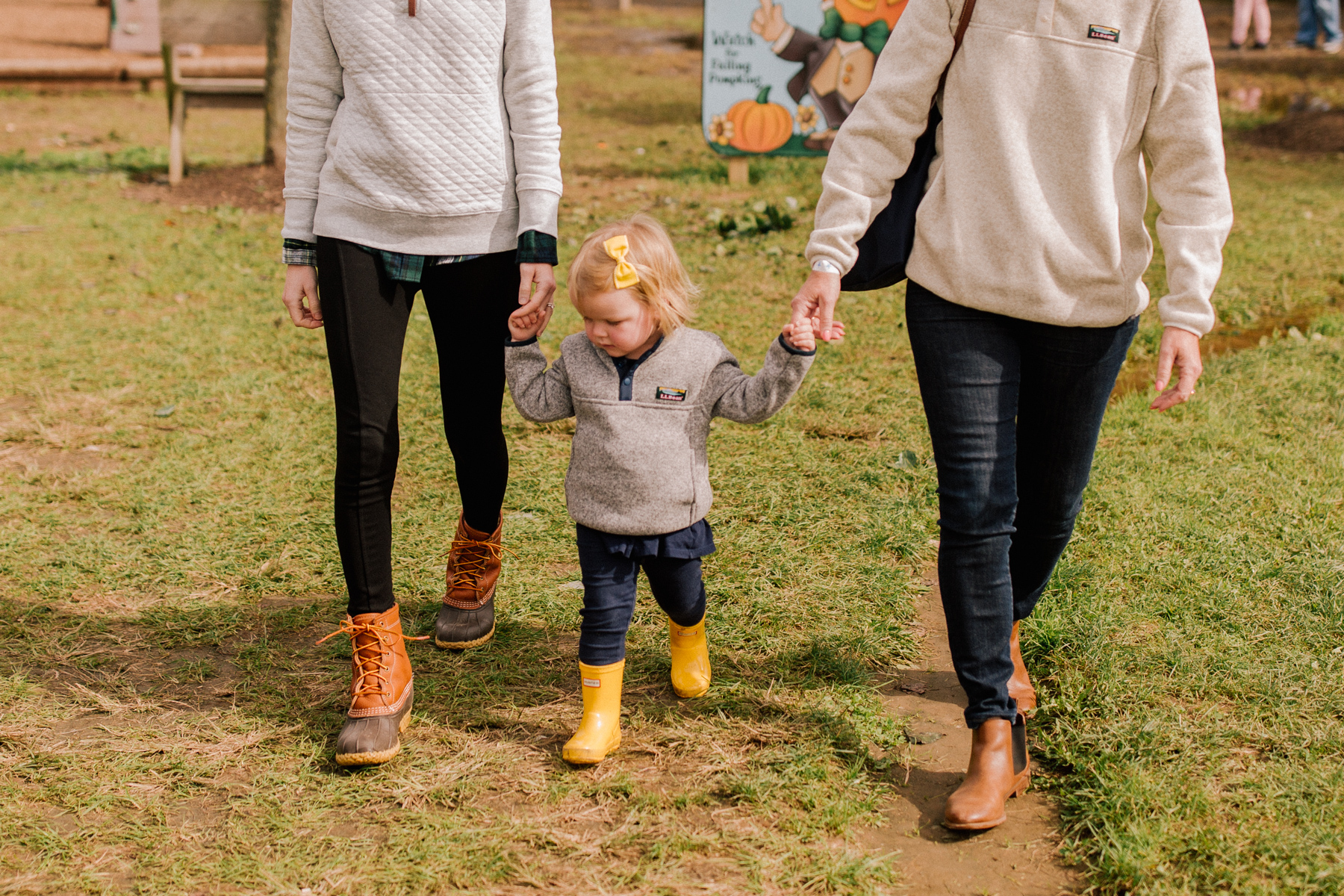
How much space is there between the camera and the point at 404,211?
2701 millimetres

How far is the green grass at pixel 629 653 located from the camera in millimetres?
2475

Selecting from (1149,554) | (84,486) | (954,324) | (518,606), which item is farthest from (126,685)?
(1149,554)

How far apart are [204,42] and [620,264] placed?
720 cm

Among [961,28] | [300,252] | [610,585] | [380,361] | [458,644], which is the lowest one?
[458,644]

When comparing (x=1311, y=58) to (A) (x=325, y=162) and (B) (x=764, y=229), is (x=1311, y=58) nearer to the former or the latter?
(B) (x=764, y=229)

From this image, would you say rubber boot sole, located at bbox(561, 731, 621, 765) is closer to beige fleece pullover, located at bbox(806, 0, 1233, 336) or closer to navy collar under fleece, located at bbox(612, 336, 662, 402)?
navy collar under fleece, located at bbox(612, 336, 662, 402)

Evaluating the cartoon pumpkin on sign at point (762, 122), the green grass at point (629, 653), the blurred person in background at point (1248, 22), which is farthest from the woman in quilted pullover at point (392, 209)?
the blurred person in background at point (1248, 22)

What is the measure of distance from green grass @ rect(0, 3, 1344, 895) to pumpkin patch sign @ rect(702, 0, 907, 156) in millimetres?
3060

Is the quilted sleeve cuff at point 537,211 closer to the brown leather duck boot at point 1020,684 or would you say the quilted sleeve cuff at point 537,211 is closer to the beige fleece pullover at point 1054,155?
the beige fleece pullover at point 1054,155

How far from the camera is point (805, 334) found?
8.16 feet

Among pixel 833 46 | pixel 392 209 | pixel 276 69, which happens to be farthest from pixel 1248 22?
pixel 392 209

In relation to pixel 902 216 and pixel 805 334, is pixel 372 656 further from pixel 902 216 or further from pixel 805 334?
pixel 902 216

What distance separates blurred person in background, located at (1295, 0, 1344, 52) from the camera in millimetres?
15617

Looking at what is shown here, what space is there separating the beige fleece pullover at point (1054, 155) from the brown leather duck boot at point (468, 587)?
1370 mm
